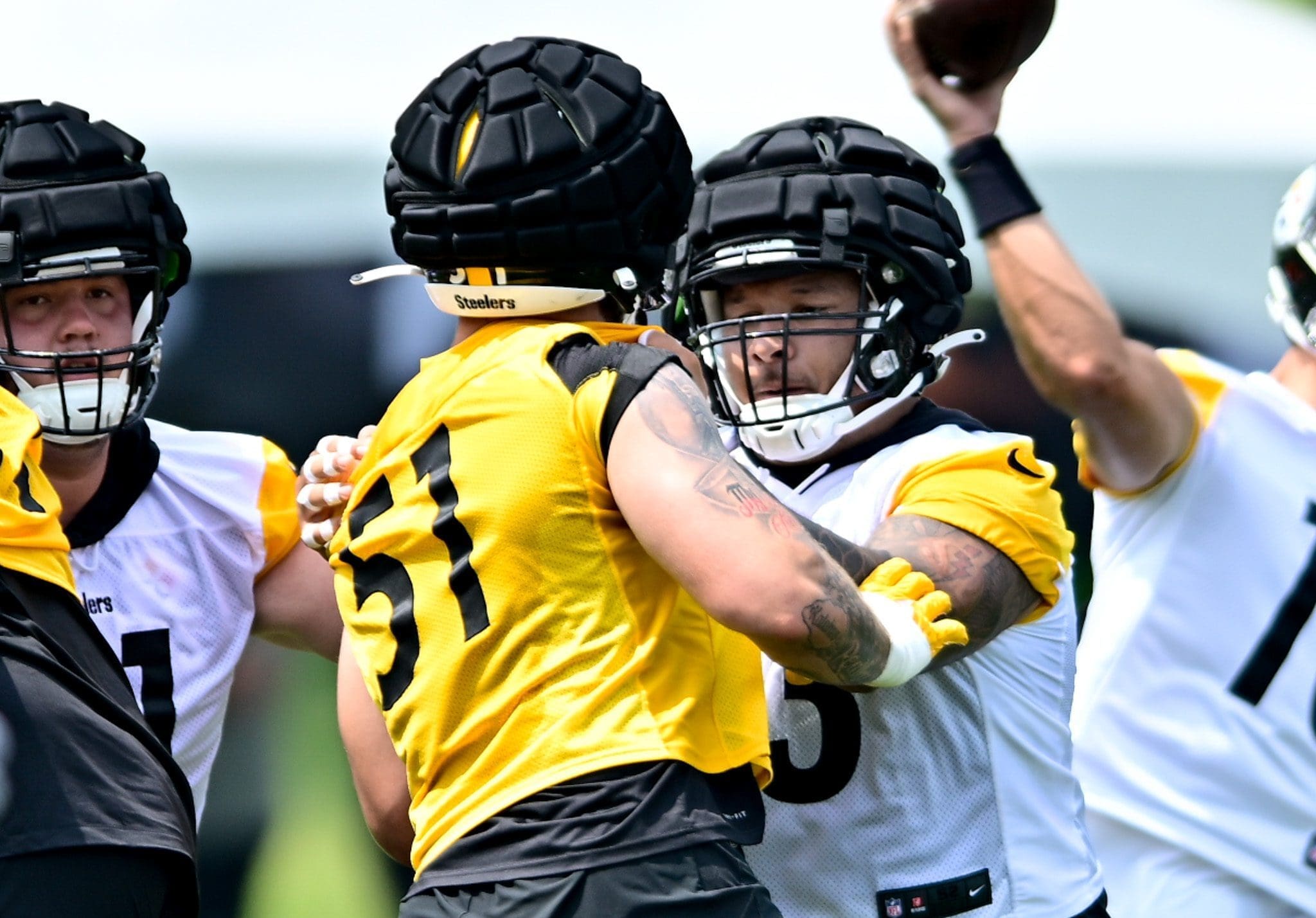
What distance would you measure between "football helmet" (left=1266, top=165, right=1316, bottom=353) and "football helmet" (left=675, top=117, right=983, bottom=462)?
1.70ft

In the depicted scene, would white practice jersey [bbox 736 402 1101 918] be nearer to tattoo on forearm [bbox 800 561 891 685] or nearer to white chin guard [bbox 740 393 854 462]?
white chin guard [bbox 740 393 854 462]

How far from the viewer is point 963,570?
257cm

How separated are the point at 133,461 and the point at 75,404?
0.25 m

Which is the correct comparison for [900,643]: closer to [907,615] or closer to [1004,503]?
[907,615]

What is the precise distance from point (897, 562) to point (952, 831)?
1.86 ft

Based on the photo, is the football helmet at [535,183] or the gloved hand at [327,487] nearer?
the football helmet at [535,183]

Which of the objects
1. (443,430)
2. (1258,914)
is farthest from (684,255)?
(1258,914)

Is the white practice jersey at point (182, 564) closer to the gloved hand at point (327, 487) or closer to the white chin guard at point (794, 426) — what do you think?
the gloved hand at point (327, 487)

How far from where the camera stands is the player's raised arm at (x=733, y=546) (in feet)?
6.82

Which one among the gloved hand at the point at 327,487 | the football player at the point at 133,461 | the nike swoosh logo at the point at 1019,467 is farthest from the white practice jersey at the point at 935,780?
the football player at the point at 133,461

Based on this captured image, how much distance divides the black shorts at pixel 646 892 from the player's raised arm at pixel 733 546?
0.27 metres

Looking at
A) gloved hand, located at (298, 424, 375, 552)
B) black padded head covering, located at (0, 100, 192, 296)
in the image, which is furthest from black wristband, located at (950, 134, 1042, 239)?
black padded head covering, located at (0, 100, 192, 296)

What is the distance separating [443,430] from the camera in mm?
2311

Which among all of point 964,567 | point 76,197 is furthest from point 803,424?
point 76,197
